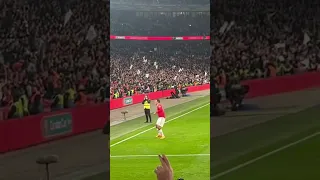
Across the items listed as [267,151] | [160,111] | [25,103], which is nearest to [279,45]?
[267,151]

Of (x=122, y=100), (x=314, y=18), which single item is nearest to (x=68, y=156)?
(x=122, y=100)

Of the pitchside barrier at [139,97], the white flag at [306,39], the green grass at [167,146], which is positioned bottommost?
the green grass at [167,146]

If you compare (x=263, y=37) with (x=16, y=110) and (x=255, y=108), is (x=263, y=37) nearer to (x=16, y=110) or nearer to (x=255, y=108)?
(x=255, y=108)

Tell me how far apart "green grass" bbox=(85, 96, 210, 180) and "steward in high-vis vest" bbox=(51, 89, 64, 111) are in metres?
0.99

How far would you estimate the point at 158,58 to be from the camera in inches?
240

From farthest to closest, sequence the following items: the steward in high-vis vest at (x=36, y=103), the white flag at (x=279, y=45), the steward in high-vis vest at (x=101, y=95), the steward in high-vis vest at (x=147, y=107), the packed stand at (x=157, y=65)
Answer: the steward in high-vis vest at (x=147, y=107)
the packed stand at (x=157, y=65)
the white flag at (x=279, y=45)
the steward in high-vis vest at (x=101, y=95)
the steward in high-vis vest at (x=36, y=103)

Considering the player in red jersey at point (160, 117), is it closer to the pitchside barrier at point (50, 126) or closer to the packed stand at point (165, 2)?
the pitchside barrier at point (50, 126)

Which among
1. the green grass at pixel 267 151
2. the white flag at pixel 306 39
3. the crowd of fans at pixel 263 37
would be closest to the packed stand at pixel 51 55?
the crowd of fans at pixel 263 37

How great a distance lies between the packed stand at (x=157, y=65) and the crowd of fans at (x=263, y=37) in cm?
42

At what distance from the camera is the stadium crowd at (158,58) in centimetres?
576

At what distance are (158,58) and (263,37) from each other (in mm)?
1388

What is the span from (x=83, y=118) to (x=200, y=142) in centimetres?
159

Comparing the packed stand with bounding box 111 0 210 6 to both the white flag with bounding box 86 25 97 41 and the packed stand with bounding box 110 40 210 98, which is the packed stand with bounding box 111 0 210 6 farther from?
the white flag with bounding box 86 25 97 41

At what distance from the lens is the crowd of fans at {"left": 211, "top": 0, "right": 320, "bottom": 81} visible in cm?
535
